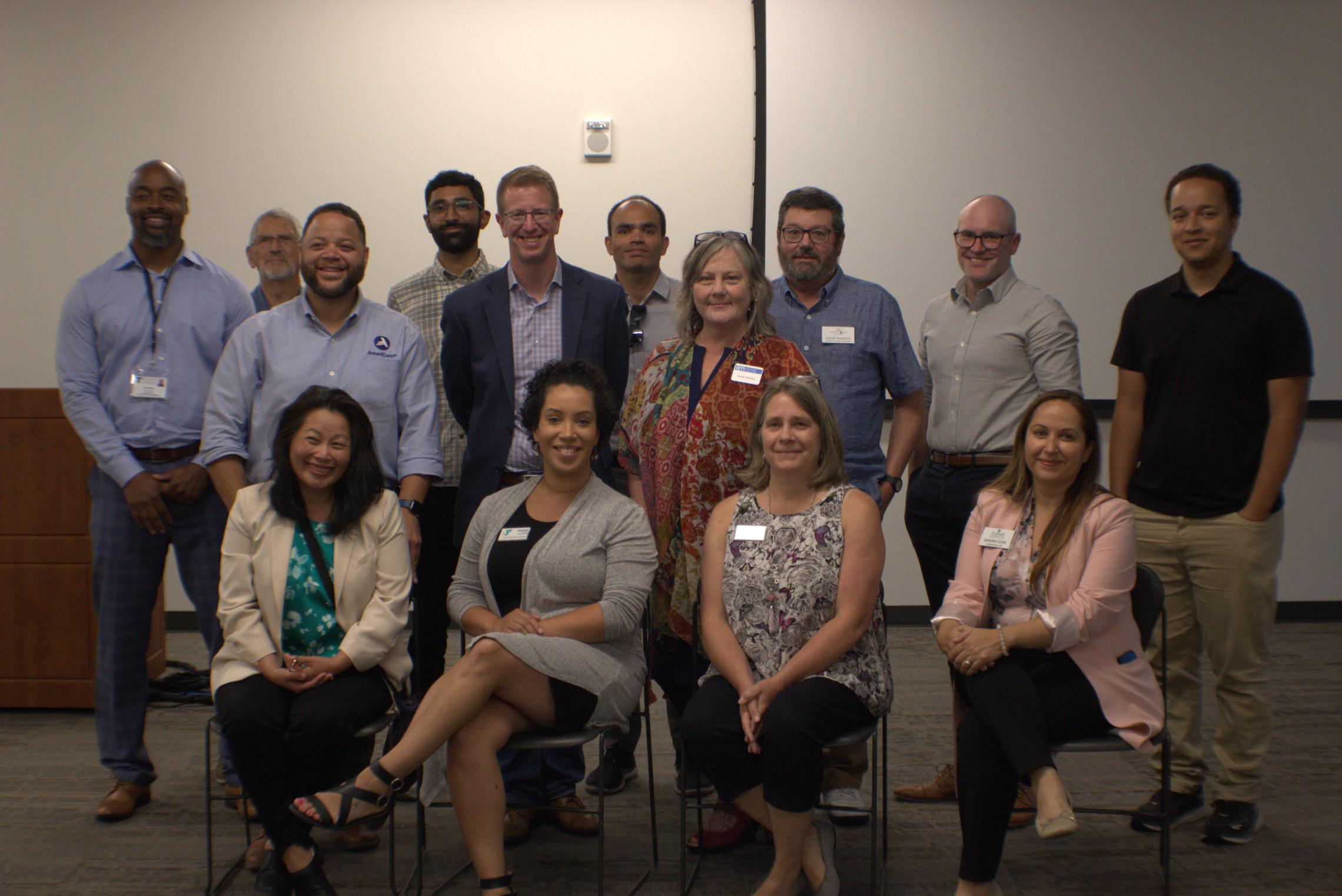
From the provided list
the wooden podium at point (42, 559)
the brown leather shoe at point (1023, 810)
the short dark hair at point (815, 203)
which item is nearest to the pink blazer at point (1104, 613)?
the brown leather shoe at point (1023, 810)

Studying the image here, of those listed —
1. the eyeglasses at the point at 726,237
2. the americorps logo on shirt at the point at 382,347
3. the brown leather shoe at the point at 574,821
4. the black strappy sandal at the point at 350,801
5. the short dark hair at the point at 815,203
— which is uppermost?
the short dark hair at the point at 815,203

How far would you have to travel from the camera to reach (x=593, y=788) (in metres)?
3.01

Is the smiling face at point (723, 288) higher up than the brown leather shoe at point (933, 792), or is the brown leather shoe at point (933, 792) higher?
the smiling face at point (723, 288)

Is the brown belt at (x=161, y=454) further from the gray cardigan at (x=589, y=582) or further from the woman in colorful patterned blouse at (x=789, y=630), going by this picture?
the woman in colorful patterned blouse at (x=789, y=630)

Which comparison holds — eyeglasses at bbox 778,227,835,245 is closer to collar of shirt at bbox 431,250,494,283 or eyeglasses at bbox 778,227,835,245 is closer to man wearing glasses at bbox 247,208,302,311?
collar of shirt at bbox 431,250,494,283

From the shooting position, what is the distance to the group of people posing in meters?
2.21

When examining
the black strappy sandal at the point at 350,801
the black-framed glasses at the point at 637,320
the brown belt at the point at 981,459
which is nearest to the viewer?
the black strappy sandal at the point at 350,801

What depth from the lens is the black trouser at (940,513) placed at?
2850mm

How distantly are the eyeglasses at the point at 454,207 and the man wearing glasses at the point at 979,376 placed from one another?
1588 millimetres

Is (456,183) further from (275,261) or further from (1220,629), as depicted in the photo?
(1220,629)

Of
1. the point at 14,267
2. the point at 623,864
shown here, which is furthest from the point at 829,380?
the point at 14,267

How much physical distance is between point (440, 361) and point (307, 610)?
3.09 ft

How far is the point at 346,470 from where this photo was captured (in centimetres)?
244

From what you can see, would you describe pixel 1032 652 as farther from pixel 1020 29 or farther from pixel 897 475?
pixel 1020 29
